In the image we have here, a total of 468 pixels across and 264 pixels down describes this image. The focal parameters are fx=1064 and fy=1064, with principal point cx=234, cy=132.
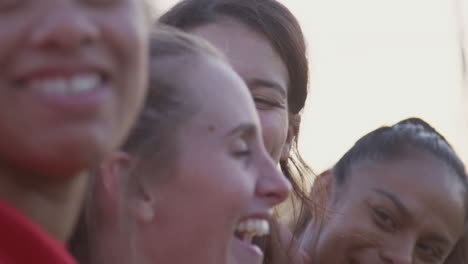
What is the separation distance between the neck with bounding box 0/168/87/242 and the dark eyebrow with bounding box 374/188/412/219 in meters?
1.82

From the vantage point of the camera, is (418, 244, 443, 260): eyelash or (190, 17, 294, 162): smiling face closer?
(190, 17, 294, 162): smiling face

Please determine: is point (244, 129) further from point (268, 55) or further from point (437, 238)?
point (437, 238)

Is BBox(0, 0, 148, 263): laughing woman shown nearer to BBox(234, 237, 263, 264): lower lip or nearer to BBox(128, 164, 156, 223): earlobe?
BBox(128, 164, 156, 223): earlobe

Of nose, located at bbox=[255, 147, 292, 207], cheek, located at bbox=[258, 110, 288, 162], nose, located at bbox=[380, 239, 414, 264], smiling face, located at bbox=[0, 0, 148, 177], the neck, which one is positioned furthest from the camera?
nose, located at bbox=[380, 239, 414, 264]

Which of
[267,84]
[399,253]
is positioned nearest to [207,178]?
[267,84]

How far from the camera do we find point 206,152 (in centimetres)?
211

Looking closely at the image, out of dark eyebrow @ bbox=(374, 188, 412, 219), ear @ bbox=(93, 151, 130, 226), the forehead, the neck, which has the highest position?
the neck

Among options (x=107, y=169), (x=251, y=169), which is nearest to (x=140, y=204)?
(x=107, y=169)

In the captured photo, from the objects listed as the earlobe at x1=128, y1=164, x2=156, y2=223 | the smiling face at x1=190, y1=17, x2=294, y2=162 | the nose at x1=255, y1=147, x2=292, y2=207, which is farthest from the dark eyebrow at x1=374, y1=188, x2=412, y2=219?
the earlobe at x1=128, y1=164, x2=156, y2=223

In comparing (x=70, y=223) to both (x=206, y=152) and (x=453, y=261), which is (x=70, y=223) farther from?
(x=453, y=261)

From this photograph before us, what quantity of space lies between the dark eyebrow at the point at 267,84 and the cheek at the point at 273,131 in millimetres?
72

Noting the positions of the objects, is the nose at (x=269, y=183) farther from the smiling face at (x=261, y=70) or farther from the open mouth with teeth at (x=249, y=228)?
the smiling face at (x=261, y=70)

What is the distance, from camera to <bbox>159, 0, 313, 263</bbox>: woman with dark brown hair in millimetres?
2904

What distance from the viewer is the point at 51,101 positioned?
1.43 metres
